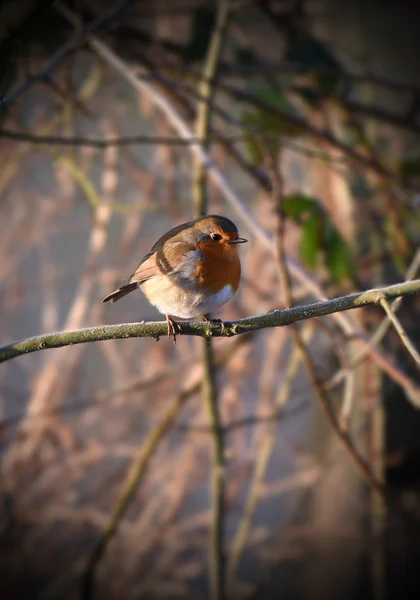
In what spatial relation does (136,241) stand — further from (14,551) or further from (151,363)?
(14,551)

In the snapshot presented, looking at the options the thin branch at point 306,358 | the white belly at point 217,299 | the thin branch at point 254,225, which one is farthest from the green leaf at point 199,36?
the white belly at point 217,299

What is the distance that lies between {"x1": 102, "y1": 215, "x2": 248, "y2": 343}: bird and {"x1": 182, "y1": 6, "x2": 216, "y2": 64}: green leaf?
1.52m

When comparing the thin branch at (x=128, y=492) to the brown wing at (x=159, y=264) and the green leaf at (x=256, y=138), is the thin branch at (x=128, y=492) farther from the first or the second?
the green leaf at (x=256, y=138)

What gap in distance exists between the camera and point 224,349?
103 inches

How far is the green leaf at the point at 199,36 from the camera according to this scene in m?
2.54

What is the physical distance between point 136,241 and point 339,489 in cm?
197

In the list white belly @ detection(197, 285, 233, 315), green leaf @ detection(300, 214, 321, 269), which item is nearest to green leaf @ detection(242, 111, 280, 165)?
green leaf @ detection(300, 214, 321, 269)

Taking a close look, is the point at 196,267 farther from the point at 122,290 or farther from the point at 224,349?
the point at 224,349

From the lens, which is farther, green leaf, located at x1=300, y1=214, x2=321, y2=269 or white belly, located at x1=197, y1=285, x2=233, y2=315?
green leaf, located at x1=300, y1=214, x2=321, y2=269

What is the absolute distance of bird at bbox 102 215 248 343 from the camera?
1.34 meters

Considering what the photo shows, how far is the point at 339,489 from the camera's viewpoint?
2.92 meters

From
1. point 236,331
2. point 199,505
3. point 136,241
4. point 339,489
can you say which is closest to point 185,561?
point 199,505

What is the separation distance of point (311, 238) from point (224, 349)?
0.93 m

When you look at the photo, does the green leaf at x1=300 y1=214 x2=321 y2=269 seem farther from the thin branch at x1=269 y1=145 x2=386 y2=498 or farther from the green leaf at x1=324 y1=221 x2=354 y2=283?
the thin branch at x1=269 y1=145 x2=386 y2=498
